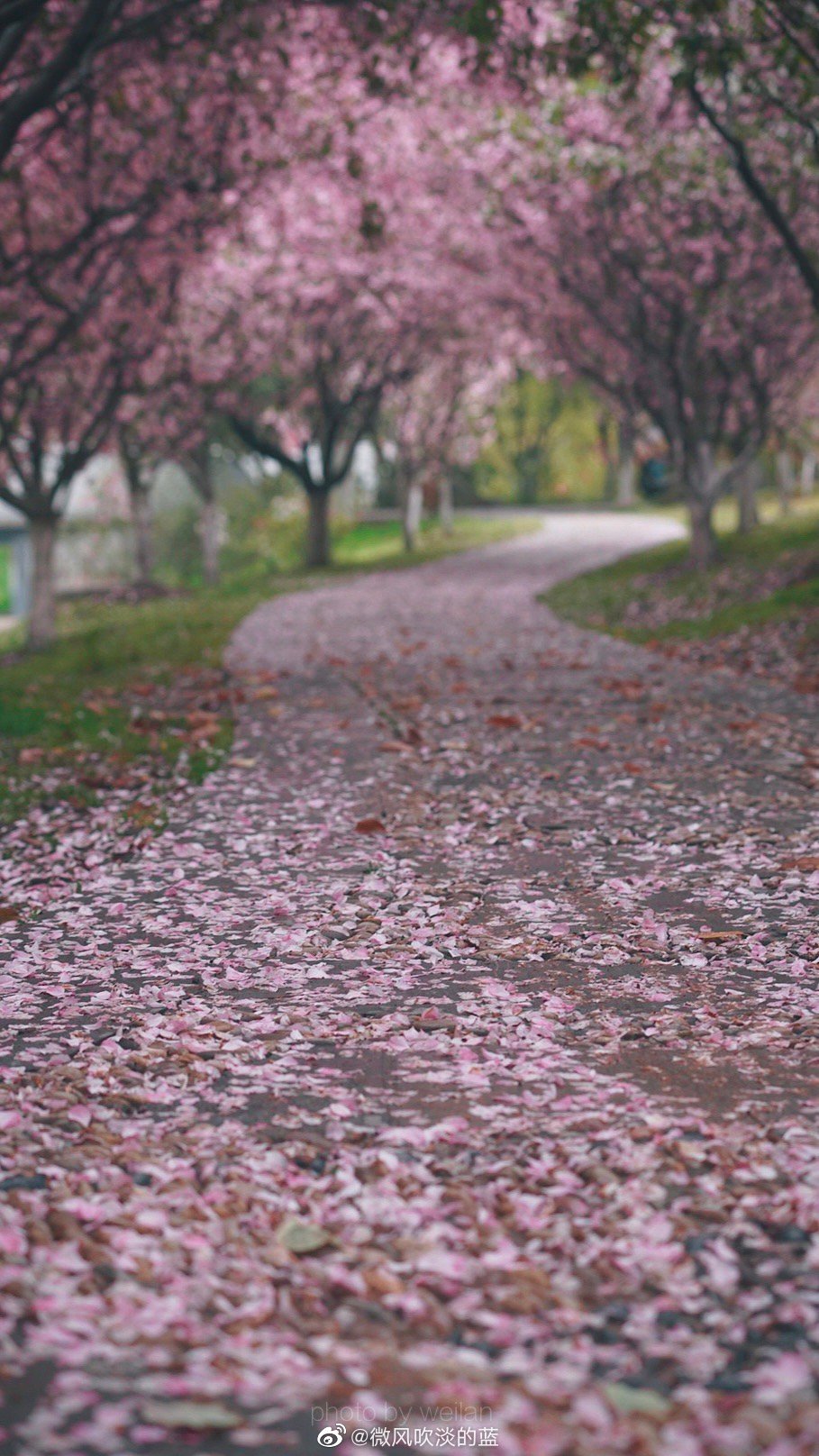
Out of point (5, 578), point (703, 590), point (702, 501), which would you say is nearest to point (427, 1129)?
point (703, 590)

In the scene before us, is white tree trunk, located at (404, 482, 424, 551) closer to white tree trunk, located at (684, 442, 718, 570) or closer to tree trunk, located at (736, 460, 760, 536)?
tree trunk, located at (736, 460, 760, 536)

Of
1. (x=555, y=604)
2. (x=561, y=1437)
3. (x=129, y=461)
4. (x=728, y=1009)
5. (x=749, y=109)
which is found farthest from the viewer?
(x=129, y=461)

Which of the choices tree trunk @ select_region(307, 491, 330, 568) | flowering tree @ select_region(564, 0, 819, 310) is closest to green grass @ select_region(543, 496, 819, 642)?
flowering tree @ select_region(564, 0, 819, 310)

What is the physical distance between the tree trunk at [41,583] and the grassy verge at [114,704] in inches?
18.1

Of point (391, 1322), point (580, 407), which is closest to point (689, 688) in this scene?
point (391, 1322)

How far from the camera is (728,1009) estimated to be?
582cm

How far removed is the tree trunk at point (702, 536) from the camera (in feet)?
87.7

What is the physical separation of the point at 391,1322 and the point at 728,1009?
261cm

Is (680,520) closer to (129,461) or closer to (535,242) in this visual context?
(129,461)

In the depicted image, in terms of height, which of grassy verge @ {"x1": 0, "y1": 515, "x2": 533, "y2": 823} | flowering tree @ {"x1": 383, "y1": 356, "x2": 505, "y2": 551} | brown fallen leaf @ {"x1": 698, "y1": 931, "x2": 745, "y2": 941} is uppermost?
flowering tree @ {"x1": 383, "y1": 356, "x2": 505, "y2": 551}

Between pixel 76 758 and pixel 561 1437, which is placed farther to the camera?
pixel 76 758

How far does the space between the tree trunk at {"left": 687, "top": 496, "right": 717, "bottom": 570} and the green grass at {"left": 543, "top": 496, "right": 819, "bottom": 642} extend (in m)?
0.29

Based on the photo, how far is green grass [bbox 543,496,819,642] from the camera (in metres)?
20.0

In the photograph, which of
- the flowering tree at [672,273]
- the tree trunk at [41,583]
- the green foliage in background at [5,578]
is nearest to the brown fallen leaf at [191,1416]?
the tree trunk at [41,583]
